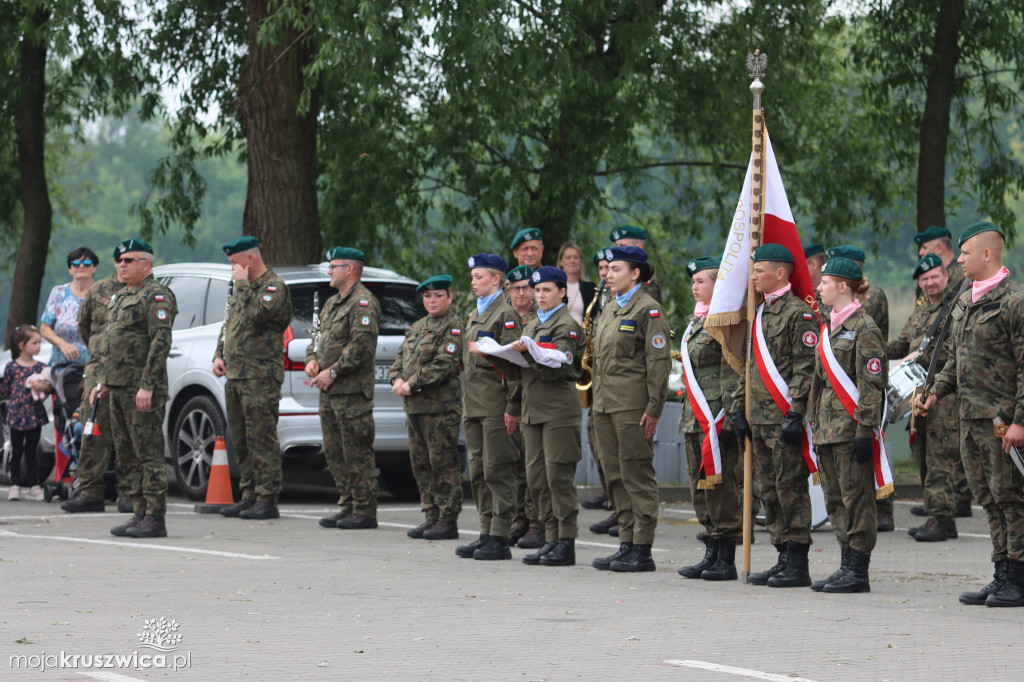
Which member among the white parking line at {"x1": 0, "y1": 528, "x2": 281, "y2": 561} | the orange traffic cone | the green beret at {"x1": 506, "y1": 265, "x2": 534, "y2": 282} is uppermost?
the green beret at {"x1": 506, "y1": 265, "x2": 534, "y2": 282}

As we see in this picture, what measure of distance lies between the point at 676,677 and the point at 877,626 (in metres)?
1.78

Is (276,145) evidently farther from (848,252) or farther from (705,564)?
(705,564)

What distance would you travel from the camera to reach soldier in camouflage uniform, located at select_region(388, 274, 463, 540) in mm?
11258

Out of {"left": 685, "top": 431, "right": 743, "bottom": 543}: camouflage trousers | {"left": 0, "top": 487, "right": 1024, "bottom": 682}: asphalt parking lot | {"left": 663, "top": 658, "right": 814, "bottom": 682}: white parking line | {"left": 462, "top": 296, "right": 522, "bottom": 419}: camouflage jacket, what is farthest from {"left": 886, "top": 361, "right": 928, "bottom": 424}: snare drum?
{"left": 663, "top": 658, "right": 814, "bottom": 682}: white parking line

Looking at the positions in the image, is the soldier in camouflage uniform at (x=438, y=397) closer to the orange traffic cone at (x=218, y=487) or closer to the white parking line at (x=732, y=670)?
the orange traffic cone at (x=218, y=487)

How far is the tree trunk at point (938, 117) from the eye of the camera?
17.3m

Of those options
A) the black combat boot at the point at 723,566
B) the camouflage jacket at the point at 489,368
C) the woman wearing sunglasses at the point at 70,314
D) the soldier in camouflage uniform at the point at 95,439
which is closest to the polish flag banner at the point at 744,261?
the black combat boot at the point at 723,566

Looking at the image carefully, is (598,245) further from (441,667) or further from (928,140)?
(441,667)

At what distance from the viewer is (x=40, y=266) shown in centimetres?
2259

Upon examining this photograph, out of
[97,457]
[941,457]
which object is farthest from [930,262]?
[97,457]

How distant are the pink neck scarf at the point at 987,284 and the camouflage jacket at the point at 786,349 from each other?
1.02m

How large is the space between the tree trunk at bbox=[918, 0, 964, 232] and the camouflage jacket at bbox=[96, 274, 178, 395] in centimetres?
943

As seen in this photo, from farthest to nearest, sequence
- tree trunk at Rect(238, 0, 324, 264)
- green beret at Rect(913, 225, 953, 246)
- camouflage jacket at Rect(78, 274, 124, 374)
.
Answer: tree trunk at Rect(238, 0, 324, 264)
camouflage jacket at Rect(78, 274, 124, 374)
green beret at Rect(913, 225, 953, 246)

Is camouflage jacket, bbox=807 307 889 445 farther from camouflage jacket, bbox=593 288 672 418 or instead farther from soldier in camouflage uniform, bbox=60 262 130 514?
soldier in camouflage uniform, bbox=60 262 130 514
